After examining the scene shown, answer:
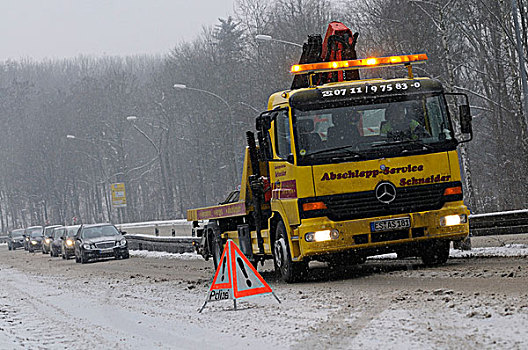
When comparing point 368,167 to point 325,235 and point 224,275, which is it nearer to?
point 325,235

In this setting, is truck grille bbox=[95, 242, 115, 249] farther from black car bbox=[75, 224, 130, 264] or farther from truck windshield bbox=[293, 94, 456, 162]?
truck windshield bbox=[293, 94, 456, 162]

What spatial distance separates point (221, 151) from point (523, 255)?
60461 millimetres

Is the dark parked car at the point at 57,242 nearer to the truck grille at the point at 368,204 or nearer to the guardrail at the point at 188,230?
the guardrail at the point at 188,230

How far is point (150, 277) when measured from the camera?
67.2 ft

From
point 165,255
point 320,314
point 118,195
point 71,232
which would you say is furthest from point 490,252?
point 118,195

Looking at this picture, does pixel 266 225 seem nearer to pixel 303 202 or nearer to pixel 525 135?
pixel 303 202

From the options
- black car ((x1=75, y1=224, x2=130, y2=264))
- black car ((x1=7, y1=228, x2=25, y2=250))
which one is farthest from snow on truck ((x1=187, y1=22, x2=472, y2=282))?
black car ((x1=7, y1=228, x2=25, y2=250))

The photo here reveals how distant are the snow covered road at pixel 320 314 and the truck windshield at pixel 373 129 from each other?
191cm

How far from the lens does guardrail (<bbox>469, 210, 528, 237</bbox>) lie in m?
19.6

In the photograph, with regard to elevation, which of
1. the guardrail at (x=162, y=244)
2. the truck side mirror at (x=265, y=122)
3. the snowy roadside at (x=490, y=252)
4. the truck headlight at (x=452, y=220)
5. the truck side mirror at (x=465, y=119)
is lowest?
the snowy roadside at (x=490, y=252)

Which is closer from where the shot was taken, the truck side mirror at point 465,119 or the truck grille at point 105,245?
the truck side mirror at point 465,119

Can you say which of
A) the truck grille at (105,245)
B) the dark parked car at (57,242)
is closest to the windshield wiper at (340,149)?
the truck grille at (105,245)

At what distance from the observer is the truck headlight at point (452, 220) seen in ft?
42.6

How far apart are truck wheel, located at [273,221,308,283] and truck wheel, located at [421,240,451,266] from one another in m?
1.97
